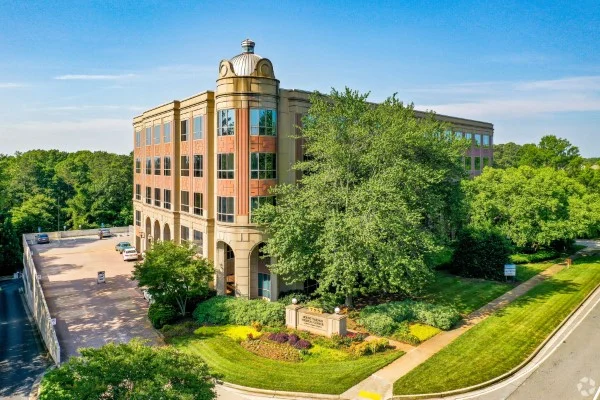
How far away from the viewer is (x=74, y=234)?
6781cm

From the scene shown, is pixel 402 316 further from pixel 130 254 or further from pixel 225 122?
pixel 130 254

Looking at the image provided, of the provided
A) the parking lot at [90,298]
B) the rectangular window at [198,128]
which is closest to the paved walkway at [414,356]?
the parking lot at [90,298]

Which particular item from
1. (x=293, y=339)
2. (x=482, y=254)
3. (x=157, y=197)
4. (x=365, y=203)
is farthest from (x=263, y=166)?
(x=482, y=254)

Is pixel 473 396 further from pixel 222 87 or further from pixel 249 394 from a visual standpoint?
pixel 222 87

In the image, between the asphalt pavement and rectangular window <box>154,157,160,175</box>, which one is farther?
rectangular window <box>154,157,160,175</box>

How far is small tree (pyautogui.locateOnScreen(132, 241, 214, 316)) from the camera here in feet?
94.1

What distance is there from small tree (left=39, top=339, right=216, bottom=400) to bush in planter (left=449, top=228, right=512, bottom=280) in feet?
108

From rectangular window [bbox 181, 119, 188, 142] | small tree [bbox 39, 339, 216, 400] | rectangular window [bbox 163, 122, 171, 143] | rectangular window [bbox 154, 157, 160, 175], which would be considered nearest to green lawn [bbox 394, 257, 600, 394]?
small tree [bbox 39, 339, 216, 400]

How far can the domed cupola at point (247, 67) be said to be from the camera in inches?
1278

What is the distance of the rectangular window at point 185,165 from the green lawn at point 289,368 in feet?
60.5

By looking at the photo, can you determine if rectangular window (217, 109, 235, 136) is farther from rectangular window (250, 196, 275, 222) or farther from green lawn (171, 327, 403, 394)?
green lawn (171, 327, 403, 394)

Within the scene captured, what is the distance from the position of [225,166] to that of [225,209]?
330cm

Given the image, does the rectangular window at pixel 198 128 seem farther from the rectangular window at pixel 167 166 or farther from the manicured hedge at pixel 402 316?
the manicured hedge at pixel 402 316

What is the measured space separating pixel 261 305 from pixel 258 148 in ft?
37.6
